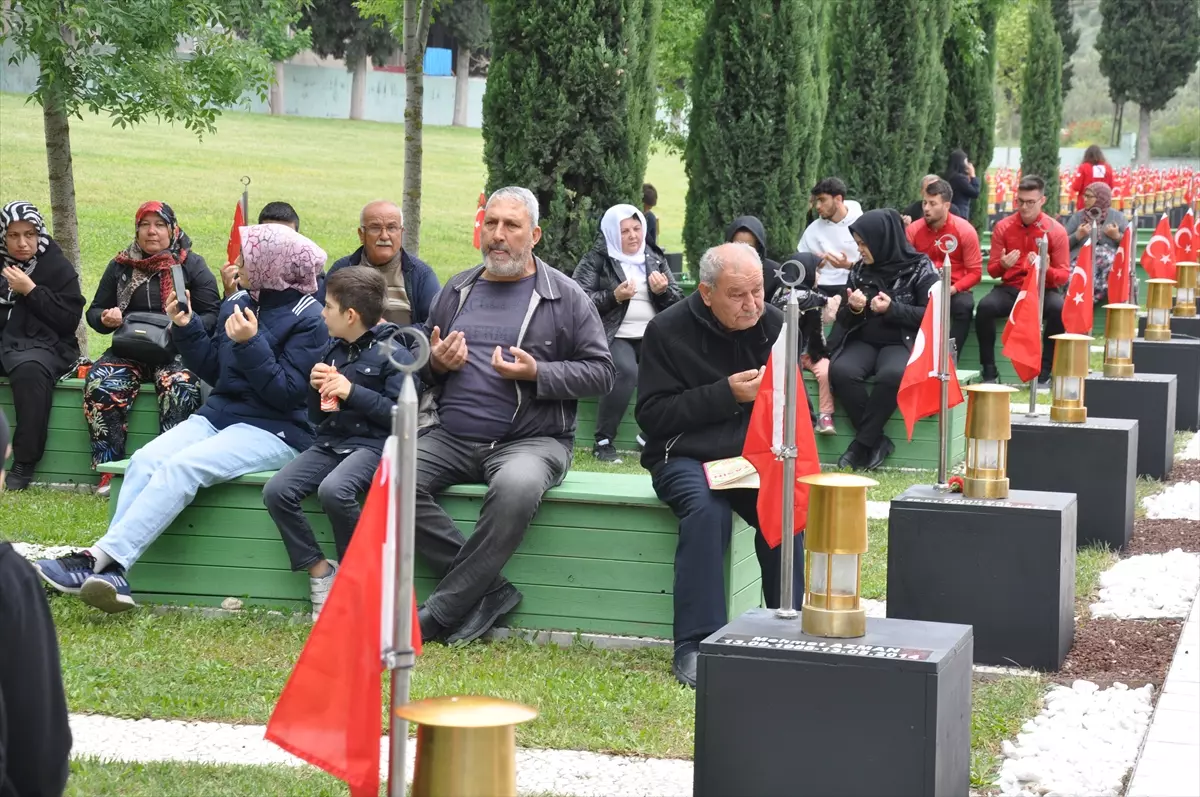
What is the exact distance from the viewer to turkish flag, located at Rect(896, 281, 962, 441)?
7242mm

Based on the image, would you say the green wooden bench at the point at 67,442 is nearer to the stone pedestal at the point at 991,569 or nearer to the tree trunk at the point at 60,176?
the tree trunk at the point at 60,176

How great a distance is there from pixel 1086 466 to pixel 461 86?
51159mm

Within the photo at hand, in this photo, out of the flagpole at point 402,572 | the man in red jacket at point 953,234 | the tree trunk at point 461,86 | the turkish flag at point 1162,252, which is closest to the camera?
the flagpole at point 402,572

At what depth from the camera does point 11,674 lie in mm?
2869

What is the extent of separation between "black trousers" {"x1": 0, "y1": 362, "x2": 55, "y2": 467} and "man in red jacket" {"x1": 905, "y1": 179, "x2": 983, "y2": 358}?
738cm

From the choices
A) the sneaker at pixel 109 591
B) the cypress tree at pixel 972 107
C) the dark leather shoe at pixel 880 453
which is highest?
the cypress tree at pixel 972 107

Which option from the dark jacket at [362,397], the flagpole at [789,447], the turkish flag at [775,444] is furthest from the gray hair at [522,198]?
the flagpole at [789,447]

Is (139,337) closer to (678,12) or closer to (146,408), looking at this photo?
(146,408)

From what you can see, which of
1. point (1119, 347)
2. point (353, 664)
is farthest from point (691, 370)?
point (1119, 347)

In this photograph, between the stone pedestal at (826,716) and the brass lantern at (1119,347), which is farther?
the brass lantern at (1119,347)

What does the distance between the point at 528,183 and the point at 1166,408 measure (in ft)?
16.1

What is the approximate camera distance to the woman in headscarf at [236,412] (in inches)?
271

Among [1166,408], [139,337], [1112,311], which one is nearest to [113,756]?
[139,337]

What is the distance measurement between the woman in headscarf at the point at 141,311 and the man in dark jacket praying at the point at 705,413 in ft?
12.0
